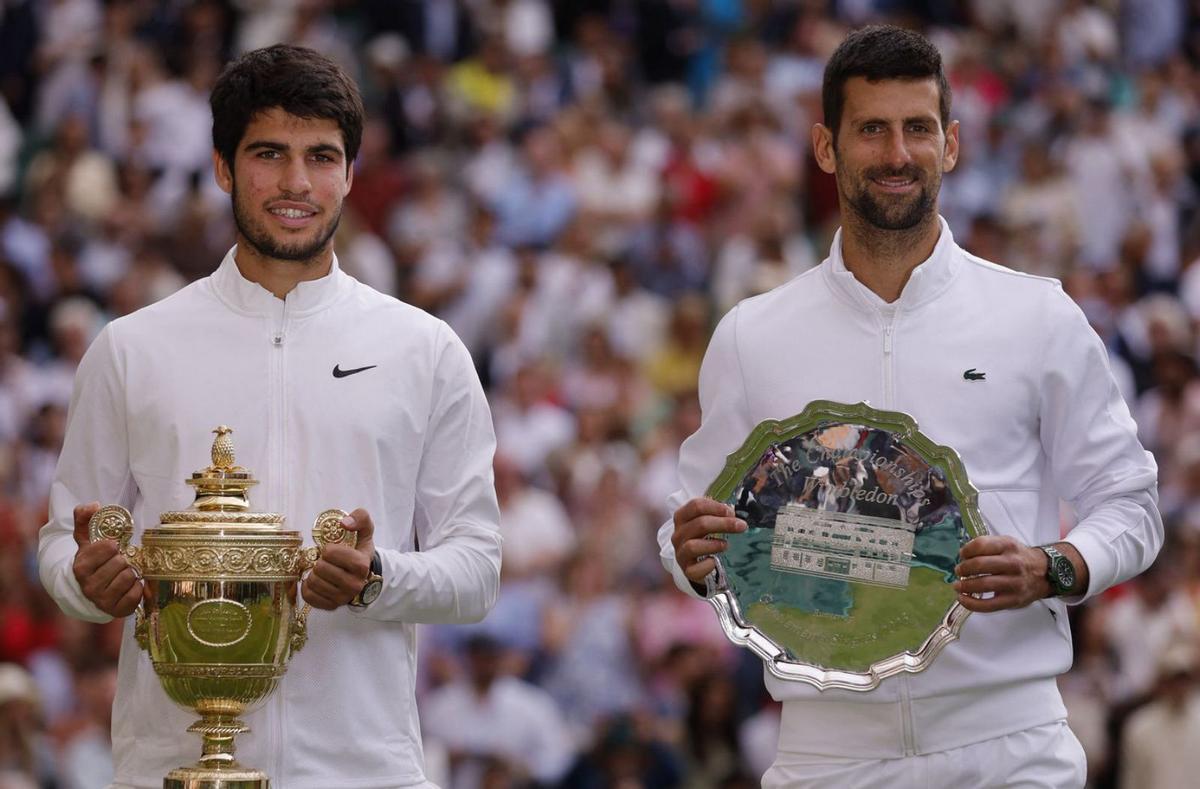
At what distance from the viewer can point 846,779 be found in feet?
15.9

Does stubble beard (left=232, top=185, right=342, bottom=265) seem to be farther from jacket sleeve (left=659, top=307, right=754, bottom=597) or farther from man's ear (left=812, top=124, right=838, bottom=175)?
man's ear (left=812, top=124, right=838, bottom=175)

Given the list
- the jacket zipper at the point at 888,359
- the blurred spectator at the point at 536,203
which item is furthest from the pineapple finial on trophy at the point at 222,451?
the blurred spectator at the point at 536,203

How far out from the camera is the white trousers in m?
4.76

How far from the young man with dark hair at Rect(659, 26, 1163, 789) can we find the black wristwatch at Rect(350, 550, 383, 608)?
654 mm

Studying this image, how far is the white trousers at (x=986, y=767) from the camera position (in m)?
4.76

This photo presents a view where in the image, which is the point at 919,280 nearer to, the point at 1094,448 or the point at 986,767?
the point at 1094,448

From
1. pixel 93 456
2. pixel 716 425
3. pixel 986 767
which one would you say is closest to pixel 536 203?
pixel 716 425

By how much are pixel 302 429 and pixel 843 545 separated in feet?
3.74

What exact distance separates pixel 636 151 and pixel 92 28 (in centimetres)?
367

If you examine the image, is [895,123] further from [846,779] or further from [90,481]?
[90,481]

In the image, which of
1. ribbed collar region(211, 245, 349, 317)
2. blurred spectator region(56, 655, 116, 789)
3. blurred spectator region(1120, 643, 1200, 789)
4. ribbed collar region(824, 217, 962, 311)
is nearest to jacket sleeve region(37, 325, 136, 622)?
ribbed collar region(211, 245, 349, 317)

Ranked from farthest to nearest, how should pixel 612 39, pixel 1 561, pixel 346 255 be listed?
1. pixel 612 39
2. pixel 346 255
3. pixel 1 561

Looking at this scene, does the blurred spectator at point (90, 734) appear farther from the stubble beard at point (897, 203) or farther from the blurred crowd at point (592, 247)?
the stubble beard at point (897, 203)

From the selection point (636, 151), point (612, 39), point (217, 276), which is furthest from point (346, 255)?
point (217, 276)
